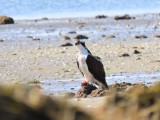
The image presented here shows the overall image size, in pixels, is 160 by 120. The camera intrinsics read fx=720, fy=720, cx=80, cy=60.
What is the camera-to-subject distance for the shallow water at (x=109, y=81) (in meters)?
15.3

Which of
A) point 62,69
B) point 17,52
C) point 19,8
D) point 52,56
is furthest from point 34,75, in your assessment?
point 19,8

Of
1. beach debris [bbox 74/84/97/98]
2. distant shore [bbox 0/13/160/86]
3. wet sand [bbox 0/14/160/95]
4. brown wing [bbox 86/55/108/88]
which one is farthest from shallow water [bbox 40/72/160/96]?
beach debris [bbox 74/84/97/98]

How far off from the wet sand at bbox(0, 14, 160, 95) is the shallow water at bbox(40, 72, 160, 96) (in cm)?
36

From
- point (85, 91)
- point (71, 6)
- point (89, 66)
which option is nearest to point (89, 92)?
point (85, 91)

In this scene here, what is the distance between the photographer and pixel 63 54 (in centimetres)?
2425

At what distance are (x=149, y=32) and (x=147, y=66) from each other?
14.5 m

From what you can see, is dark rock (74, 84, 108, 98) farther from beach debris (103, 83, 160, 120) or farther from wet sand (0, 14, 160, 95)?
beach debris (103, 83, 160, 120)

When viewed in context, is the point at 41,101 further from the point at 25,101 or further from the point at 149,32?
the point at 149,32

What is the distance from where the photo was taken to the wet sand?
18.8 meters

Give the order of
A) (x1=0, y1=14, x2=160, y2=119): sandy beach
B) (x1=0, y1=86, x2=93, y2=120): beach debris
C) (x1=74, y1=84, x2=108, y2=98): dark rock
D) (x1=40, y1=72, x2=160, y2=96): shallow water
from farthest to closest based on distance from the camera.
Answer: (x1=0, y1=14, x2=160, y2=119): sandy beach → (x1=40, y1=72, x2=160, y2=96): shallow water → (x1=74, y1=84, x2=108, y2=98): dark rock → (x1=0, y1=86, x2=93, y2=120): beach debris

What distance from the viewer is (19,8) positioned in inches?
2699

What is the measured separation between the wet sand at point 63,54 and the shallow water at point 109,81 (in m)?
0.36

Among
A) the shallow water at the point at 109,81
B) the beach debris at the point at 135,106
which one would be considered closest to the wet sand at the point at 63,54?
the shallow water at the point at 109,81

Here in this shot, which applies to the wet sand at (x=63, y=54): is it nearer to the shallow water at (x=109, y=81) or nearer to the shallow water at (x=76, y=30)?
the shallow water at (x=76, y=30)
